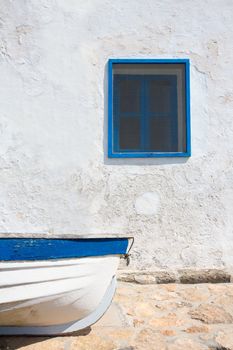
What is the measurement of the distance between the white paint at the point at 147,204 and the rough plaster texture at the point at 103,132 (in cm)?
2

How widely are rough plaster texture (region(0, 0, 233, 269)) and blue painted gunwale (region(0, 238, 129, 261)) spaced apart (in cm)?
219

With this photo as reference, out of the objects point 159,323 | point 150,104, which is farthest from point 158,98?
point 159,323

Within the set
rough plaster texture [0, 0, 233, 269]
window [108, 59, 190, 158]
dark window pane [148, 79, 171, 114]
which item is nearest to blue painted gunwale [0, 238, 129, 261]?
rough plaster texture [0, 0, 233, 269]

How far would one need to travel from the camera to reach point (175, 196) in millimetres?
6145

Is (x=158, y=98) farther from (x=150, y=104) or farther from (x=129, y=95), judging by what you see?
(x=129, y=95)

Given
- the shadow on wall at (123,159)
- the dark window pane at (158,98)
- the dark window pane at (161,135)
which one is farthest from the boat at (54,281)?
the dark window pane at (158,98)

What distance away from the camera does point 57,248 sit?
360 centimetres

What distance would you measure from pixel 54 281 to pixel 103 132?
9.45 ft

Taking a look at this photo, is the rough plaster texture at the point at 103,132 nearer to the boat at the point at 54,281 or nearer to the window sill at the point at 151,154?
the window sill at the point at 151,154

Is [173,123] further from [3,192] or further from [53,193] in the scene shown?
[3,192]

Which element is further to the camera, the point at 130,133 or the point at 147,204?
the point at 130,133

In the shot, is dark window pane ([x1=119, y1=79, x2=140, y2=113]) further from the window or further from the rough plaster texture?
the rough plaster texture

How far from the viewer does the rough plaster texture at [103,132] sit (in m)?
6.04

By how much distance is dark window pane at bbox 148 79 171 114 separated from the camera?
6344 mm
